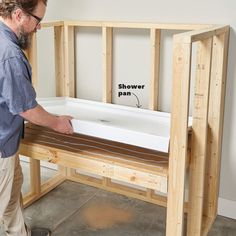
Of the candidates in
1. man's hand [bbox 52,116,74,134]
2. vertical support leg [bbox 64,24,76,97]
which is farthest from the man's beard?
vertical support leg [bbox 64,24,76,97]

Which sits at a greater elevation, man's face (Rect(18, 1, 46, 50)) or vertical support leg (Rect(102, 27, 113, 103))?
man's face (Rect(18, 1, 46, 50))

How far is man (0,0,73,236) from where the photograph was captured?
1.65 metres

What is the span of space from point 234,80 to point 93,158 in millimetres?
978

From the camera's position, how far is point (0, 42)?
1.67 meters

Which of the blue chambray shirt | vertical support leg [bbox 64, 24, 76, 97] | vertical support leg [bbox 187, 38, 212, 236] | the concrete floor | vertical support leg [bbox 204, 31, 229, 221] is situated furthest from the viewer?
vertical support leg [bbox 64, 24, 76, 97]

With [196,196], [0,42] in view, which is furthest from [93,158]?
[0,42]

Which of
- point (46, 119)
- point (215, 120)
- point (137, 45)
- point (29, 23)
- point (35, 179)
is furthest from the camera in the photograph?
point (35, 179)

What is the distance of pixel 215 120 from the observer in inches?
88.3

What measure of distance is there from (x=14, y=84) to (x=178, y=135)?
770 mm

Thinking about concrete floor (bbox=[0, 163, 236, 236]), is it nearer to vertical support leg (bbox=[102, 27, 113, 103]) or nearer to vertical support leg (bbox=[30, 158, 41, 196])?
vertical support leg (bbox=[30, 158, 41, 196])

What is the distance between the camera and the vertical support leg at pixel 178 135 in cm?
164

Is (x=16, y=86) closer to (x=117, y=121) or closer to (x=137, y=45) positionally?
(x=117, y=121)

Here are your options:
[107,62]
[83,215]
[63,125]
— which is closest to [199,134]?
[63,125]

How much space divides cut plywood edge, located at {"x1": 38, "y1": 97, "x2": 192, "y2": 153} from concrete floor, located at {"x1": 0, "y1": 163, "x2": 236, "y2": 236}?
671mm
